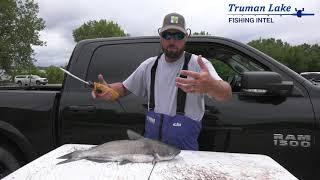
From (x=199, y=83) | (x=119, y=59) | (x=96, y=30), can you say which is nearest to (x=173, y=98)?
(x=199, y=83)

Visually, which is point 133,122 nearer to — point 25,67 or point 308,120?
point 308,120

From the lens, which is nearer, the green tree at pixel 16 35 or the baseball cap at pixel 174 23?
the baseball cap at pixel 174 23

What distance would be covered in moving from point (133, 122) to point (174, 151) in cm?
164

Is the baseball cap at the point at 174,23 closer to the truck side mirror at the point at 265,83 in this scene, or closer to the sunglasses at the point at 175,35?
the sunglasses at the point at 175,35

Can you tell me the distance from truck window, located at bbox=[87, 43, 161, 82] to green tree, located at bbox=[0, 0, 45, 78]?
1194 inches

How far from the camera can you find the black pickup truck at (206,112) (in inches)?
150

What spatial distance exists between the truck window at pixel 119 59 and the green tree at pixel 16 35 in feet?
99.5

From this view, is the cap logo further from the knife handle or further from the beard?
the knife handle

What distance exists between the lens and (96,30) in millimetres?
51094

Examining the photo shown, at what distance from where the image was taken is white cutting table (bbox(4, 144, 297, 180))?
203 centimetres

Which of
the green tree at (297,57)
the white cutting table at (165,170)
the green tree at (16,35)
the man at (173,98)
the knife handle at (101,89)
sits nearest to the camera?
the white cutting table at (165,170)

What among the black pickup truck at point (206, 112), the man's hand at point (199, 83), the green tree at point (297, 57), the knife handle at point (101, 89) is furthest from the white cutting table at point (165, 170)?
the green tree at point (297, 57)

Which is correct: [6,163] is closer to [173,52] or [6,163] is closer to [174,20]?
[173,52]

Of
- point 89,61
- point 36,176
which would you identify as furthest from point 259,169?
point 89,61
